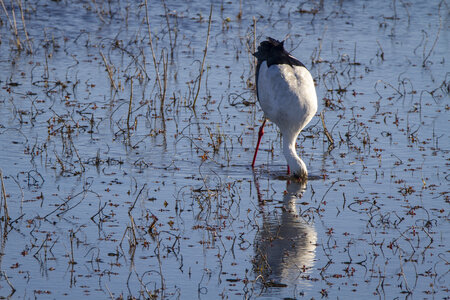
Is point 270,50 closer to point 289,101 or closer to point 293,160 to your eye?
point 289,101

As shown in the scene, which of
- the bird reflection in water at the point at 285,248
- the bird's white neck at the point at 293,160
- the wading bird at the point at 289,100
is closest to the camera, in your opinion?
the bird reflection in water at the point at 285,248

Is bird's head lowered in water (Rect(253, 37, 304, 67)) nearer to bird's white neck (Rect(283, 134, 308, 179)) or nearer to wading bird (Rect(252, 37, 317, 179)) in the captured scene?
wading bird (Rect(252, 37, 317, 179))

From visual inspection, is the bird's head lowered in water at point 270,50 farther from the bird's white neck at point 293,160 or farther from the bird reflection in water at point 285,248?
the bird reflection in water at point 285,248

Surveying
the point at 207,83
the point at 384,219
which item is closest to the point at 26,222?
the point at 384,219

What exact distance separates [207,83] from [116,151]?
3.49 meters

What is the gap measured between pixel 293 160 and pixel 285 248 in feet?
6.94

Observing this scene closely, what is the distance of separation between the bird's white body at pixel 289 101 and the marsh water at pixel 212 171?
1.44ft

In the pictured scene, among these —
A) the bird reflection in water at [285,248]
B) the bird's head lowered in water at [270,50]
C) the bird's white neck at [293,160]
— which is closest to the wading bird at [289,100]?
the bird's white neck at [293,160]

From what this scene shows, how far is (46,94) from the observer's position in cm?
1184

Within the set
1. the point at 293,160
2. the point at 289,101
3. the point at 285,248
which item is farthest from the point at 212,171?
the point at 285,248

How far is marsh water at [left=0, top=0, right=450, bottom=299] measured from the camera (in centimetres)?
655

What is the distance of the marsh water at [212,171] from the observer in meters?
6.55

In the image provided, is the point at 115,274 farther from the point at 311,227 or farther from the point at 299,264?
the point at 311,227

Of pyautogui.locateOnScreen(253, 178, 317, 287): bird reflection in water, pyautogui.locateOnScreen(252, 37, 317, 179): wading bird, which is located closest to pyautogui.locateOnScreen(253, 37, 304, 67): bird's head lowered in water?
pyautogui.locateOnScreen(252, 37, 317, 179): wading bird
